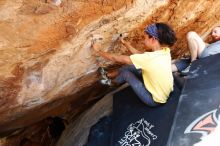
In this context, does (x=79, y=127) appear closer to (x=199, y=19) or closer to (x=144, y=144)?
(x=144, y=144)

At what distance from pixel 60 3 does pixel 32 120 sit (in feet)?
5.89

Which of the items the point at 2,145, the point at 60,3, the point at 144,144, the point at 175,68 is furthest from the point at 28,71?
the point at 2,145

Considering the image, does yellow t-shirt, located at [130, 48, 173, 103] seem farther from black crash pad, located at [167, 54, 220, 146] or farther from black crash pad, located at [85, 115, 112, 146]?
black crash pad, located at [85, 115, 112, 146]

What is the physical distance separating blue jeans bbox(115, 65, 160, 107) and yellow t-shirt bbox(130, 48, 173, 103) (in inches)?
2.1

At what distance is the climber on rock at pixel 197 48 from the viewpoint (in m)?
3.18

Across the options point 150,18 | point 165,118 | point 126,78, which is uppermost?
point 150,18

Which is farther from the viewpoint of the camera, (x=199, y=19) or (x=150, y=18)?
(x=199, y=19)

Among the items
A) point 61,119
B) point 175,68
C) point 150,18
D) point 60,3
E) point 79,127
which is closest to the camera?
point 60,3

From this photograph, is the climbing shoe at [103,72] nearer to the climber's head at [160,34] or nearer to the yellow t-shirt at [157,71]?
the yellow t-shirt at [157,71]

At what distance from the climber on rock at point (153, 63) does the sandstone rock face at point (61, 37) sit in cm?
16

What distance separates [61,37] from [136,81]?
2.37 ft

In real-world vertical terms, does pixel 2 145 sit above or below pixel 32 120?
below

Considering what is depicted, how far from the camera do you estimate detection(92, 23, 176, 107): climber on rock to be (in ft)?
9.48

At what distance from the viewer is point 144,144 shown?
284cm
